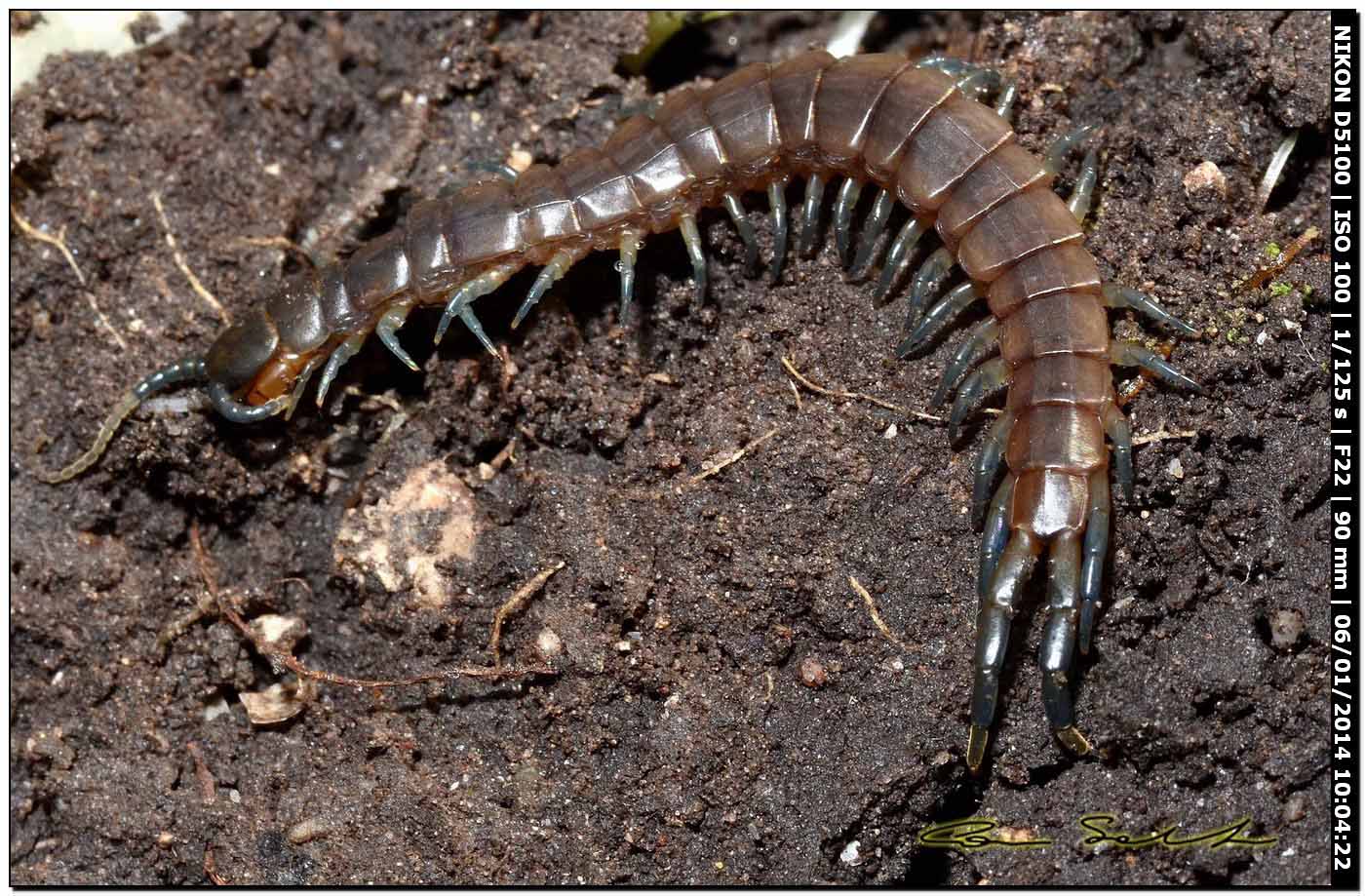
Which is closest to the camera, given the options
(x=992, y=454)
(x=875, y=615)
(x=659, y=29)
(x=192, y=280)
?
(x=992, y=454)

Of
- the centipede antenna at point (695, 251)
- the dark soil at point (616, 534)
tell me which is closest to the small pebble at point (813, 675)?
the dark soil at point (616, 534)

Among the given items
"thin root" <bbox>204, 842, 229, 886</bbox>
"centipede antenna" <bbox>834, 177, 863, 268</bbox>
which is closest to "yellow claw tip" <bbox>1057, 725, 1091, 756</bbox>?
"centipede antenna" <bbox>834, 177, 863, 268</bbox>

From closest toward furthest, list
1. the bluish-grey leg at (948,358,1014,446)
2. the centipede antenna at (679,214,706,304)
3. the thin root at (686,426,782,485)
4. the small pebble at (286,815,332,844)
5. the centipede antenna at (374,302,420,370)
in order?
the bluish-grey leg at (948,358,1014,446) → the small pebble at (286,815,332,844) → the thin root at (686,426,782,485) → the centipede antenna at (679,214,706,304) → the centipede antenna at (374,302,420,370)

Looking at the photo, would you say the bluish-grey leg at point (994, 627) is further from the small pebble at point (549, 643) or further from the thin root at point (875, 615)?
the small pebble at point (549, 643)

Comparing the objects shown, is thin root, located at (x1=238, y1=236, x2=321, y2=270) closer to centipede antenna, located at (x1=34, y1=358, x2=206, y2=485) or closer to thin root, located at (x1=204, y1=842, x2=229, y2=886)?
centipede antenna, located at (x1=34, y1=358, x2=206, y2=485)

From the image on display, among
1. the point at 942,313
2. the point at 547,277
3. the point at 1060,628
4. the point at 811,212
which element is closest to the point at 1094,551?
the point at 1060,628

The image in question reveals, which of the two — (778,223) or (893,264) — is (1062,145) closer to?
(893,264)
